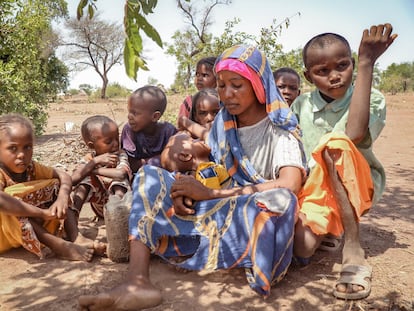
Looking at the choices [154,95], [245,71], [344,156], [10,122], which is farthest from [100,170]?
[344,156]

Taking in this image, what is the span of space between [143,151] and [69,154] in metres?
3.83

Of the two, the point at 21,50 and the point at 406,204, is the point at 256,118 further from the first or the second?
the point at 21,50

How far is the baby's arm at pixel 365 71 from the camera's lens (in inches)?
79.9

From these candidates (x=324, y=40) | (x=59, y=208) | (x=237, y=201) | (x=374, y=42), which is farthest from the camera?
(x=59, y=208)

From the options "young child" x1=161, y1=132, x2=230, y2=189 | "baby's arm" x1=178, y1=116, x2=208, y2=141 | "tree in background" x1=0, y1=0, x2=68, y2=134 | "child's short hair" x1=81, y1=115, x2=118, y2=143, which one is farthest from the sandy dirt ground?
"tree in background" x1=0, y1=0, x2=68, y2=134

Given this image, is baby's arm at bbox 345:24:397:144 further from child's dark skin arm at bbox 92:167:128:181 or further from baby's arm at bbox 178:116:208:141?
child's dark skin arm at bbox 92:167:128:181

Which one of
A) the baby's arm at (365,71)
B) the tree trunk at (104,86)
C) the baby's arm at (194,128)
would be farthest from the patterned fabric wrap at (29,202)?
the tree trunk at (104,86)

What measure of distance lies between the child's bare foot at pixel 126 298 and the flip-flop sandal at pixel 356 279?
3.13ft

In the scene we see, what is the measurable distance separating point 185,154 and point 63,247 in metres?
1.02

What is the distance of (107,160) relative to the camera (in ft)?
9.87

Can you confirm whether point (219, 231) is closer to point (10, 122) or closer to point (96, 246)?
point (96, 246)

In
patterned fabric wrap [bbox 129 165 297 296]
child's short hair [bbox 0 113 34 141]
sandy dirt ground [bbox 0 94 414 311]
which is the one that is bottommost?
sandy dirt ground [bbox 0 94 414 311]

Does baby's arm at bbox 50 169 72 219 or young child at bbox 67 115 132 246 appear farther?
young child at bbox 67 115 132 246

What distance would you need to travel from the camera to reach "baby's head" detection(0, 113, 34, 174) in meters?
2.51
